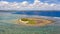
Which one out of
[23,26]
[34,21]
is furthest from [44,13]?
[23,26]

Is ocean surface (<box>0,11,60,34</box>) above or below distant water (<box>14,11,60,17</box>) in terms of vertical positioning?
below

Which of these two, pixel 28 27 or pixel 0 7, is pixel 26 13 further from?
pixel 0 7

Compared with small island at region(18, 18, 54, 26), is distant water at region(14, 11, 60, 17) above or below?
above

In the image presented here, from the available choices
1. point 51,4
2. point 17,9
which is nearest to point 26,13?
point 17,9

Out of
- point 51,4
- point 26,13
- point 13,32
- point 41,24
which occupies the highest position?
point 51,4

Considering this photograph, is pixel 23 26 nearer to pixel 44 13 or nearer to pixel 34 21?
pixel 34 21

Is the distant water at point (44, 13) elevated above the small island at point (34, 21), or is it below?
above

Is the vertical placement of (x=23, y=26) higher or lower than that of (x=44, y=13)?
lower

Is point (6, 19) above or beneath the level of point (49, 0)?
beneath
